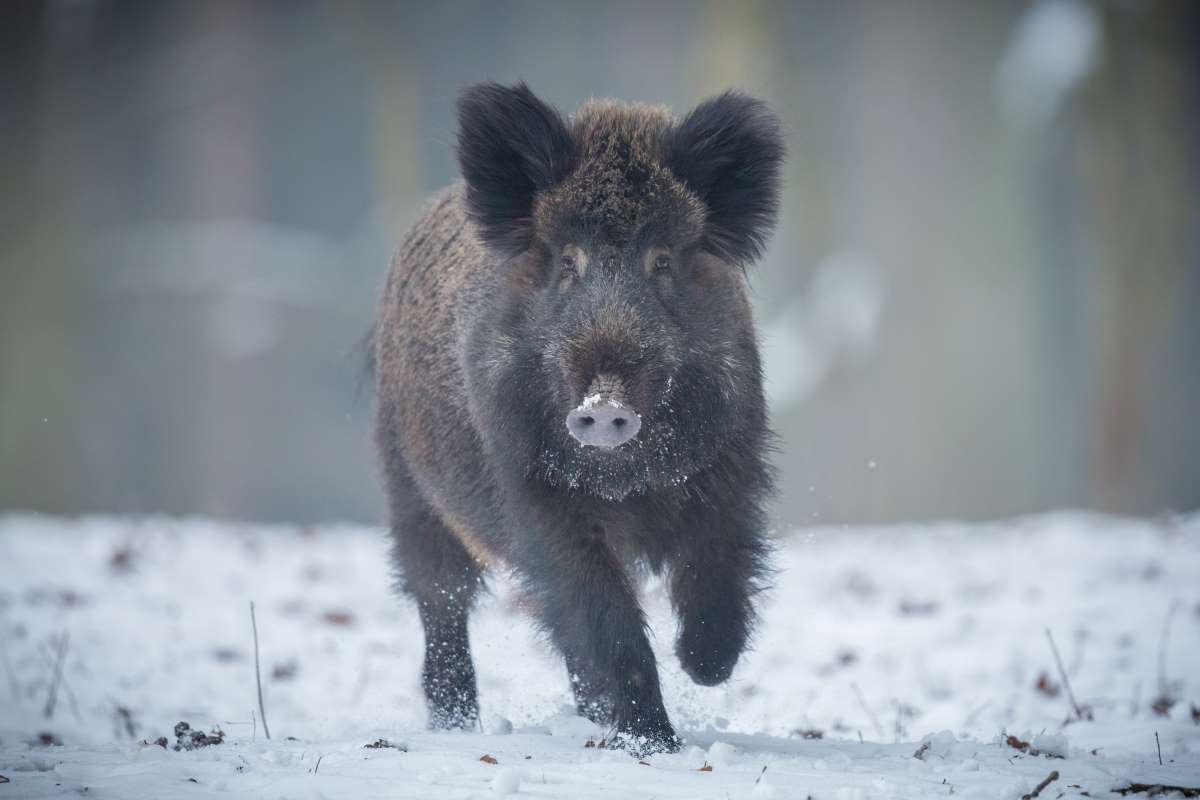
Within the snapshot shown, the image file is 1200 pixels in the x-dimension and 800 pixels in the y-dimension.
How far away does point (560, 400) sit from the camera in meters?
3.42

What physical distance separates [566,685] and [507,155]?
294 cm

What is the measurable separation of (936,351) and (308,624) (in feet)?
26.0

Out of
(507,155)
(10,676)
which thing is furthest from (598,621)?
(10,676)

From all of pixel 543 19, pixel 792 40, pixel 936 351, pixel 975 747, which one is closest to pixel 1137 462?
pixel 936 351

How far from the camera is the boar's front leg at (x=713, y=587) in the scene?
361 centimetres

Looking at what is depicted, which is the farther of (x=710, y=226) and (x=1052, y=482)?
(x=1052, y=482)

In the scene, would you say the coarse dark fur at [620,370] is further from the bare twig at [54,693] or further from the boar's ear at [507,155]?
the bare twig at [54,693]

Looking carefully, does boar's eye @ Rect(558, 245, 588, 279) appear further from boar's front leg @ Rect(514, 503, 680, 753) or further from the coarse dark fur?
boar's front leg @ Rect(514, 503, 680, 753)

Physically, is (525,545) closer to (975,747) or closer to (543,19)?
(975,747)

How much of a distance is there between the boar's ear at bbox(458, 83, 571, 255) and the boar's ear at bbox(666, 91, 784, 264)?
1.35 feet

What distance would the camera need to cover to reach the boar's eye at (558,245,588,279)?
11.5ft

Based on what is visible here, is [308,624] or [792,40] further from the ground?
[792,40]

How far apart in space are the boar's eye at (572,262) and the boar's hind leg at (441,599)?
1.59 metres

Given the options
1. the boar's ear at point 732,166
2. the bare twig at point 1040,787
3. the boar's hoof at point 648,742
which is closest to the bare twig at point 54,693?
the boar's hoof at point 648,742
